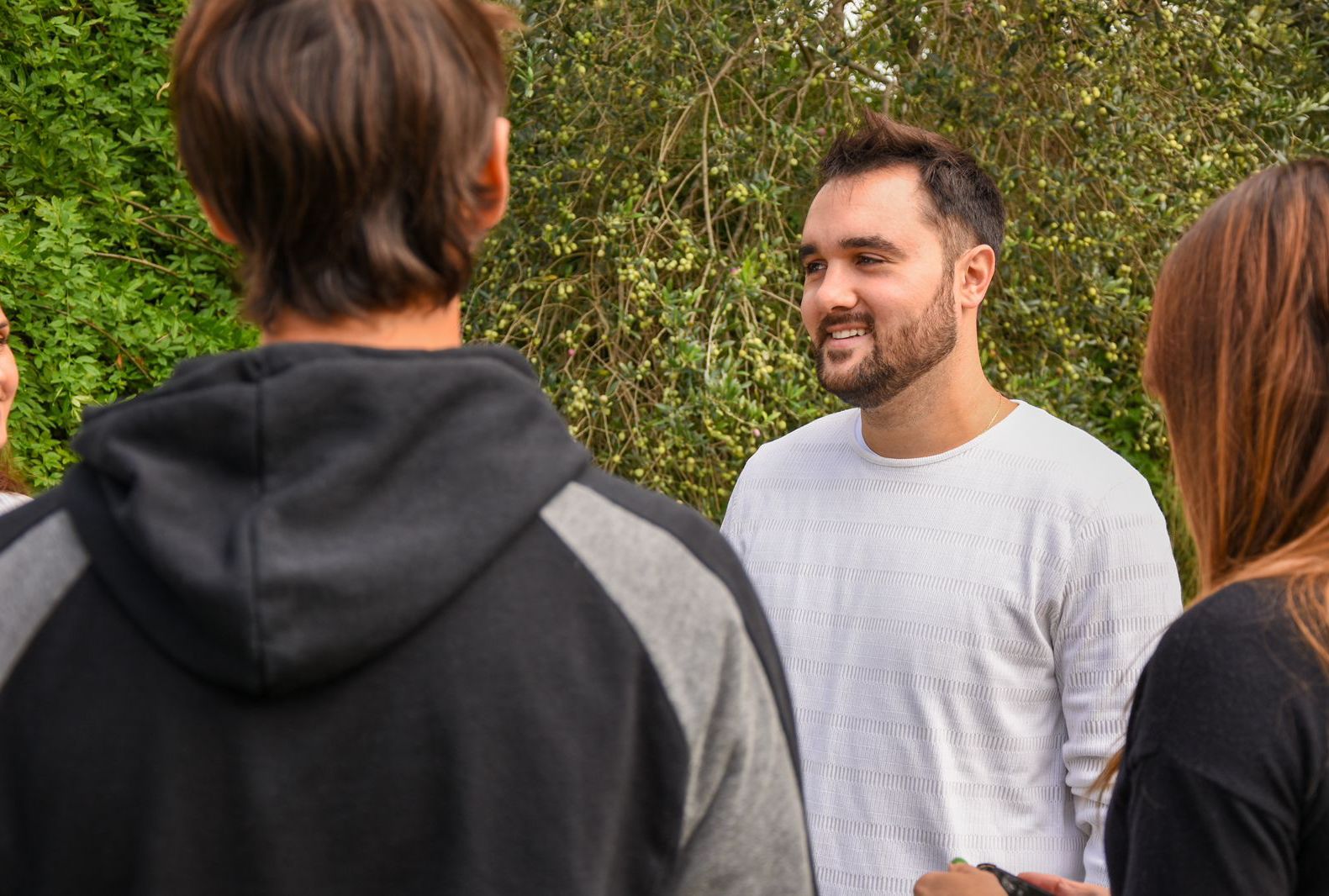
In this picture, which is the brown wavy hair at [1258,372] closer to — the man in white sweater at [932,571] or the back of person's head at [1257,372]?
the back of person's head at [1257,372]

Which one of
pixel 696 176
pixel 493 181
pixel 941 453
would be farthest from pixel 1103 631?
pixel 696 176

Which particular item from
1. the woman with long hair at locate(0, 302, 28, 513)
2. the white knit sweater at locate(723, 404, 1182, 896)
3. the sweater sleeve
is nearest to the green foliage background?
the woman with long hair at locate(0, 302, 28, 513)

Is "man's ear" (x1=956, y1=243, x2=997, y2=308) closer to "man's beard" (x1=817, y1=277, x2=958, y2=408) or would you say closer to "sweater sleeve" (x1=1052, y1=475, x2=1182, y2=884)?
"man's beard" (x1=817, y1=277, x2=958, y2=408)

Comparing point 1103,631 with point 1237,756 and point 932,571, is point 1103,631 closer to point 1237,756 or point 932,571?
point 932,571

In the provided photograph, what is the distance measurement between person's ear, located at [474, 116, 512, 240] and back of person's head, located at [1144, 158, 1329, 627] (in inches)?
27.4

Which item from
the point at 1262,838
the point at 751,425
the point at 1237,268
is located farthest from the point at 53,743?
the point at 751,425

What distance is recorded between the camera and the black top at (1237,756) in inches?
40.8

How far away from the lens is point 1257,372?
3.93 ft

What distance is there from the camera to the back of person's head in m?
1.17

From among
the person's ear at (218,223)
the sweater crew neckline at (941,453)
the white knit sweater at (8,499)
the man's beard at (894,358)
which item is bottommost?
the white knit sweater at (8,499)

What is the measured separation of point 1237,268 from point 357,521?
86 centimetres

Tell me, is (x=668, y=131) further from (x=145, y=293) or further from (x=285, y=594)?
(x=285, y=594)

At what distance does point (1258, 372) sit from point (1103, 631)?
0.83m

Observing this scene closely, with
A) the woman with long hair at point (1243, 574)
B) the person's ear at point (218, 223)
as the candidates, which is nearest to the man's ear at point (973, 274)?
the woman with long hair at point (1243, 574)
